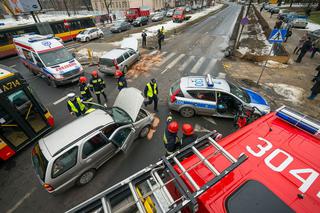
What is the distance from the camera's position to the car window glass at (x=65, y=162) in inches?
150

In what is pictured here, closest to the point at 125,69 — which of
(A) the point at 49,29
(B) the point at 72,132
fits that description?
(B) the point at 72,132

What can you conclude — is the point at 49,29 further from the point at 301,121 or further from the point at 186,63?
the point at 301,121

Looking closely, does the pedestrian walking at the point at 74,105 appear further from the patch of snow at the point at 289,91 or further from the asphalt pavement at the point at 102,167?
the patch of snow at the point at 289,91

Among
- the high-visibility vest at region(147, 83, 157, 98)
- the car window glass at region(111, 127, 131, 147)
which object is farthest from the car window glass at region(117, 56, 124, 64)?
the car window glass at region(111, 127, 131, 147)

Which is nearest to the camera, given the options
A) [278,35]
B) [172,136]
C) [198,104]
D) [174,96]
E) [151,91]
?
[172,136]

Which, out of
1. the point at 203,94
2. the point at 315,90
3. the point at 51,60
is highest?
the point at 51,60

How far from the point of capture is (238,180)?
2.58 meters

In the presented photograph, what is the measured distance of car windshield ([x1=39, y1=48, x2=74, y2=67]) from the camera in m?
9.67

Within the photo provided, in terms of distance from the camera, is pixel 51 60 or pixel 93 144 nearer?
pixel 93 144

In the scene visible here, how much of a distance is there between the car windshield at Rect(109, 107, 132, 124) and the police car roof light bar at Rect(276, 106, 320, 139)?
4.53m

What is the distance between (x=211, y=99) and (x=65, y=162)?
5753 millimetres

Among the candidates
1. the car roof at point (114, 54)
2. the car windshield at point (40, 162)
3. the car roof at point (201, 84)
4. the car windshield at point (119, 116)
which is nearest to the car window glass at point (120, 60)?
the car roof at point (114, 54)

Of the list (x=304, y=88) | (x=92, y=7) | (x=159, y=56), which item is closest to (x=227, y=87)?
(x=304, y=88)

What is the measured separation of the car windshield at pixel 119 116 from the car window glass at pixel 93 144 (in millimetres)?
707
